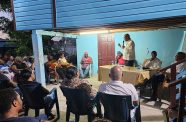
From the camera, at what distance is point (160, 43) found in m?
10.5

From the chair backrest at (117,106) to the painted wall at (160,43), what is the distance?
6.73m

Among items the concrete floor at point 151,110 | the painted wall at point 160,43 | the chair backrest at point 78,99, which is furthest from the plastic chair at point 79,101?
the painted wall at point 160,43

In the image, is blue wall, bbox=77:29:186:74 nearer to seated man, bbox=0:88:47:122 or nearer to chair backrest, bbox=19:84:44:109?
chair backrest, bbox=19:84:44:109

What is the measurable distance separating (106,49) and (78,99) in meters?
7.82

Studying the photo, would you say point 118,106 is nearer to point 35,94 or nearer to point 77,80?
point 77,80

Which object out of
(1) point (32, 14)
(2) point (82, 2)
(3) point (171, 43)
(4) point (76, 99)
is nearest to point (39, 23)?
(1) point (32, 14)

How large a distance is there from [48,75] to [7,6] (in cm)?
468

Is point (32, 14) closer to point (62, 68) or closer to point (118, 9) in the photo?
point (118, 9)

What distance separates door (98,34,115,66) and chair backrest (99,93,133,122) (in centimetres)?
804

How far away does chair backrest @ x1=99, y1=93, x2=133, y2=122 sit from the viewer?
3.84 meters

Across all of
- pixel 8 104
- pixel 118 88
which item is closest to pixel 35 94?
pixel 118 88

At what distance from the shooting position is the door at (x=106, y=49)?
12.0 metres

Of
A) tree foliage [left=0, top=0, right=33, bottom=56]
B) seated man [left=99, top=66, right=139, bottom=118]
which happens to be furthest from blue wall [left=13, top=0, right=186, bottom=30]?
tree foliage [left=0, top=0, right=33, bottom=56]

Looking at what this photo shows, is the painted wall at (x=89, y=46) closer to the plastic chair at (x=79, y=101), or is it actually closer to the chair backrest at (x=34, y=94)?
the chair backrest at (x=34, y=94)
